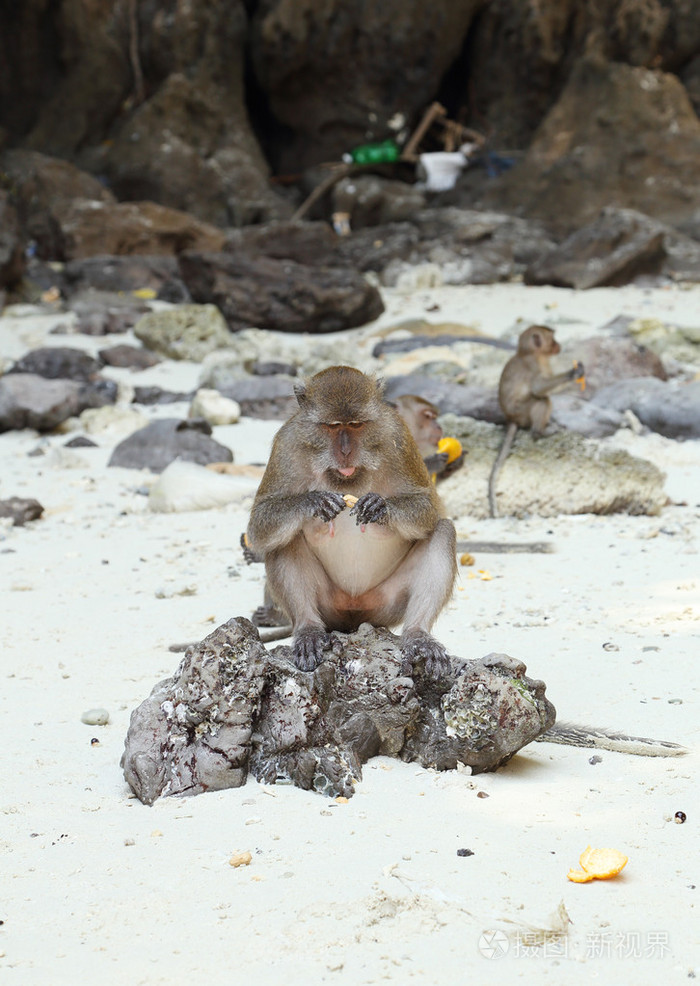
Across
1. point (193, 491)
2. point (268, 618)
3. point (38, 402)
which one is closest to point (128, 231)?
point (38, 402)

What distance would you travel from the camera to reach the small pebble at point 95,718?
387cm

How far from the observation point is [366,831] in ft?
9.80

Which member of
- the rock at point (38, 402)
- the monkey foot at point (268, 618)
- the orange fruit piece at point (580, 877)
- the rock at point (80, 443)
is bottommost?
the rock at point (80, 443)

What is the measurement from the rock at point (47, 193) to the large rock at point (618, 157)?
23.0 ft

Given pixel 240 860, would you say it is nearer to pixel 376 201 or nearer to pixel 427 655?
pixel 427 655

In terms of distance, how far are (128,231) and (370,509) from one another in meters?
14.4

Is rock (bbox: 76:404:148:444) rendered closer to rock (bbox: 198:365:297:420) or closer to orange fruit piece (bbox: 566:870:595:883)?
rock (bbox: 198:365:297:420)

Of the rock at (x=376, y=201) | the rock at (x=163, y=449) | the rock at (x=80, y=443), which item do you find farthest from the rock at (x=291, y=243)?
the rock at (x=163, y=449)

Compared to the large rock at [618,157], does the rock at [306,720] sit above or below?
below

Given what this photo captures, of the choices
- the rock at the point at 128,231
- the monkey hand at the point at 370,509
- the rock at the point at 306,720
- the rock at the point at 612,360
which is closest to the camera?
the rock at the point at 306,720

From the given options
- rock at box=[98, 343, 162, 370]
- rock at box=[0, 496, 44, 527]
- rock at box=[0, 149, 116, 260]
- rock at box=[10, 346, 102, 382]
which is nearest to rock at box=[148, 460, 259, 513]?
rock at box=[0, 496, 44, 527]

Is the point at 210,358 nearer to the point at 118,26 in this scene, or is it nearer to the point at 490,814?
the point at 490,814

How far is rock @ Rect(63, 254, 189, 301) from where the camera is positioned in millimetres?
15828

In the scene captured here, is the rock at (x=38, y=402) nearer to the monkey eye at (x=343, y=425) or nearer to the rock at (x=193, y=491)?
the rock at (x=193, y=491)
